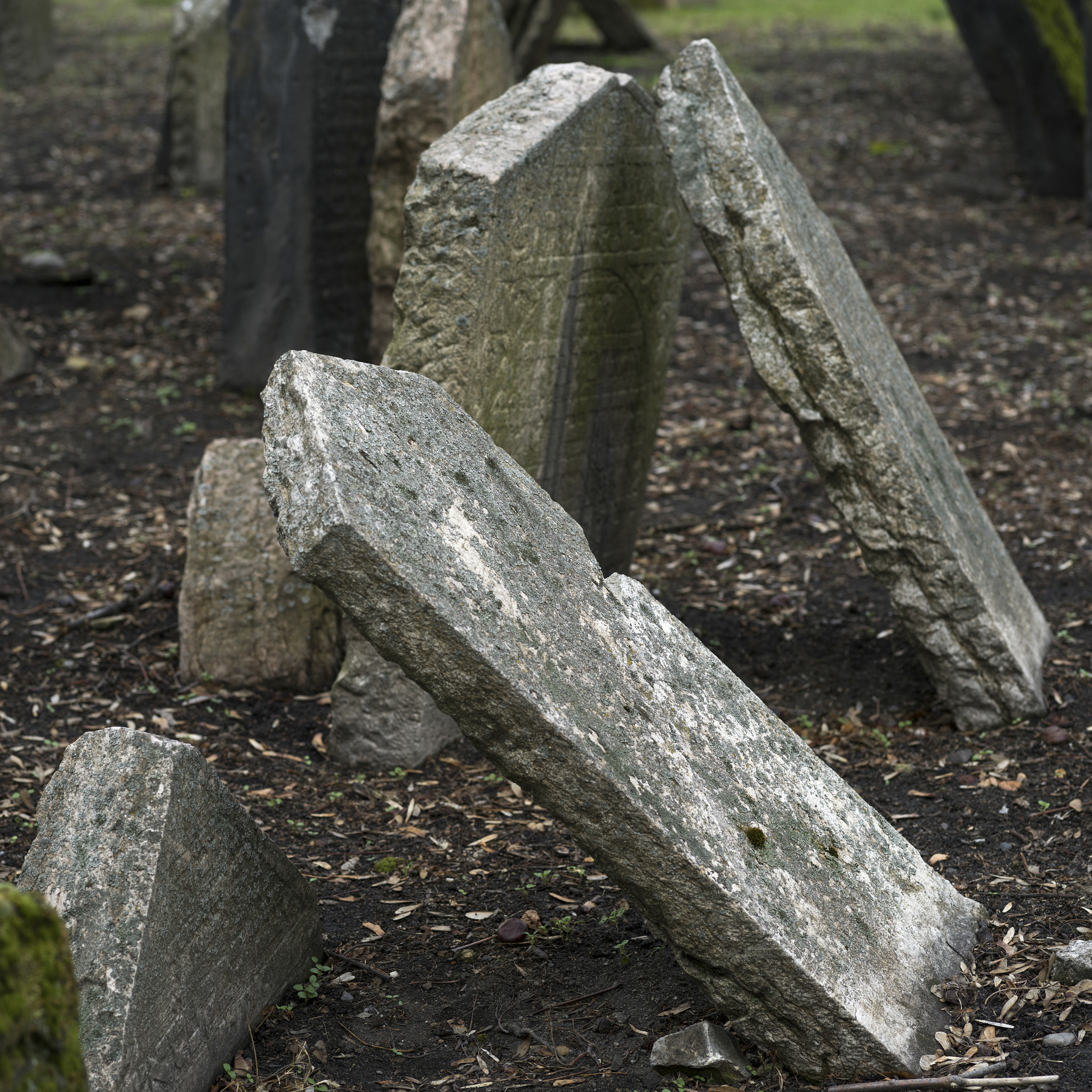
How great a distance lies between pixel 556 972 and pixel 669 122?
2260mm

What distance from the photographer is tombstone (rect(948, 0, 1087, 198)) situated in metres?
9.30

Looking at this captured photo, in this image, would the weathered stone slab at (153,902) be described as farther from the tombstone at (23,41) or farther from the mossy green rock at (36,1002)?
the tombstone at (23,41)

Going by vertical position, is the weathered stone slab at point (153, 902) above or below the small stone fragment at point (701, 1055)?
above

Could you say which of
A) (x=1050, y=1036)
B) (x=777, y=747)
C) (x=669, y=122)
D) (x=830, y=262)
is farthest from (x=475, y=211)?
(x=1050, y=1036)

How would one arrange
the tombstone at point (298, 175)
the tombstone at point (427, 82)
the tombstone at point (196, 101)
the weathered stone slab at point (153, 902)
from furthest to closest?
the tombstone at point (196, 101) → the tombstone at point (298, 175) → the tombstone at point (427, 82) → the weathered stone slab at point (153, 902)

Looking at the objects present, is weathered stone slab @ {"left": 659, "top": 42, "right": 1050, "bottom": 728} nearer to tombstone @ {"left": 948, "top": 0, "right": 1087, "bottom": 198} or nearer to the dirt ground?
the dirt ground

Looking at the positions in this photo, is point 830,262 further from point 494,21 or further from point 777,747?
point 494,21

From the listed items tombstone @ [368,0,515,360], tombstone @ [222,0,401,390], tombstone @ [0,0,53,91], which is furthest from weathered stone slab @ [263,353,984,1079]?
A: tombstone @ [0,0,53,91]

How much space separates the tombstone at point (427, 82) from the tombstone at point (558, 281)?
1186 millimetres

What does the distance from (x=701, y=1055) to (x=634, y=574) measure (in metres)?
2.90

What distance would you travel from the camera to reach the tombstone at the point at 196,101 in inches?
354

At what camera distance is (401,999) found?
274cm

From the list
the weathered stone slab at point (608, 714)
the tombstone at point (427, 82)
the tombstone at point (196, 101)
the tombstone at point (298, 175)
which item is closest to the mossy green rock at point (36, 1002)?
the weathered stone slab at point (608, 714)

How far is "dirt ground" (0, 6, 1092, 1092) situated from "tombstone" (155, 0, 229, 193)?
251 millimetres
